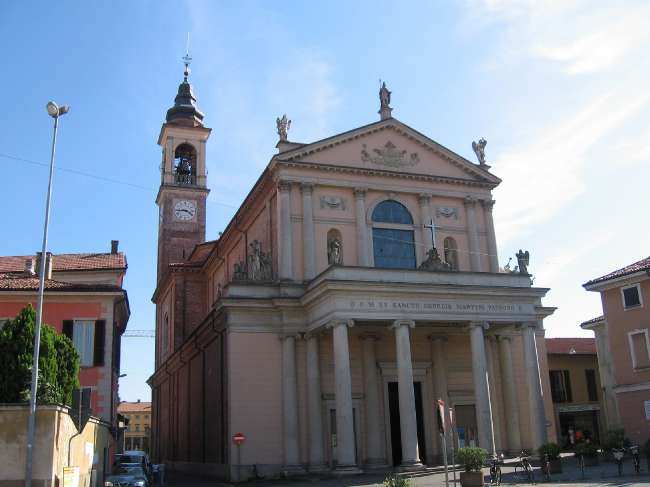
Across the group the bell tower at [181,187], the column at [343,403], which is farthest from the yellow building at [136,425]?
the column at [343,403]

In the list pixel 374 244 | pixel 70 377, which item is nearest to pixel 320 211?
pixel 374 244

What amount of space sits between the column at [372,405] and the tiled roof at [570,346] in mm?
21952

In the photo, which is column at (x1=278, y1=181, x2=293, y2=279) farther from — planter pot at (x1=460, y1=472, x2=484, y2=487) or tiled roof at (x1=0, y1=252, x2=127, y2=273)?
planter pot at (x1=460, y1=472, x2=484, y2=487)

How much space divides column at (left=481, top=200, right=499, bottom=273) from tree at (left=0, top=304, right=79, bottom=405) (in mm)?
20387

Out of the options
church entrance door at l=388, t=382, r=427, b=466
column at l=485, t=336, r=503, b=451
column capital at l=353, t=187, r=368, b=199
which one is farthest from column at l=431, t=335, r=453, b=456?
column capital at l=353, t=187, r=368, b=199

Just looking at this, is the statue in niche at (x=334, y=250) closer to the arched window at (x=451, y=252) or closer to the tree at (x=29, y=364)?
the arched window at (x=451, y=252)

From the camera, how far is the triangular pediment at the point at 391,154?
3125 centimetres

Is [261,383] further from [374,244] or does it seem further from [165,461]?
[165,461]

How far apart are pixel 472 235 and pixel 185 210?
24575mm

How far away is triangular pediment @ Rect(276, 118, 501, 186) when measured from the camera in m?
31.2

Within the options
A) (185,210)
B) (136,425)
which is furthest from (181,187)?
(136,425)

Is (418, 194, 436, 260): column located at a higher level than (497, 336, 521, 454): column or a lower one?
higher

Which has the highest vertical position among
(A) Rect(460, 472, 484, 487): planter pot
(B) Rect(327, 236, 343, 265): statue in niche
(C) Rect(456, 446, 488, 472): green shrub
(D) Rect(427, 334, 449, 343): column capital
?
(B) Rect(327, 236, 343, 265): statue in niche

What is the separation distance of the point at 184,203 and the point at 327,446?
27.1 m
